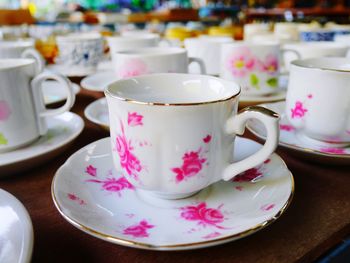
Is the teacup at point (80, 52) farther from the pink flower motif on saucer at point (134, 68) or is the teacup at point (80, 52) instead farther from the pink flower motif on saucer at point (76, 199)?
the pink flower motif on saucer at point (76, 199)

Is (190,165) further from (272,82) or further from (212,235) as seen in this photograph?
(272,82)

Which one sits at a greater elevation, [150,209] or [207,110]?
[207,110]

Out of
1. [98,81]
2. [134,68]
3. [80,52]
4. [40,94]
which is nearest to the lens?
[40,94]

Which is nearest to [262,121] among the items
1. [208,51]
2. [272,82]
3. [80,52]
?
[272,82]

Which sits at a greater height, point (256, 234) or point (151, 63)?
point (151, 63)

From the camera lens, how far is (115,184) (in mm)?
427

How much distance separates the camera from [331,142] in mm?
509

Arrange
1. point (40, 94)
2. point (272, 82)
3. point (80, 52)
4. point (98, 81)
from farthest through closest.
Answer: point (80, 52)
point (98, 81)
point (272, 82)
point (40, 94)

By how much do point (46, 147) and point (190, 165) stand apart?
9.5 inches

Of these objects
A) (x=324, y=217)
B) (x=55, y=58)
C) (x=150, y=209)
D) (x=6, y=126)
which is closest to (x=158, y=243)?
(x=150, y=209)

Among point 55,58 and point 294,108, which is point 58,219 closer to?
point 294,108

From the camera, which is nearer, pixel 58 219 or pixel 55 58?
pixel 58 219

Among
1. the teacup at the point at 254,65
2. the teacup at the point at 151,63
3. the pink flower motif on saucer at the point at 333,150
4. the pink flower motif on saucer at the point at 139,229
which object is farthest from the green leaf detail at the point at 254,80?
the pink flower motif on saucer at the point at 139,229

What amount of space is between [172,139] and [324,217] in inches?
7.2
